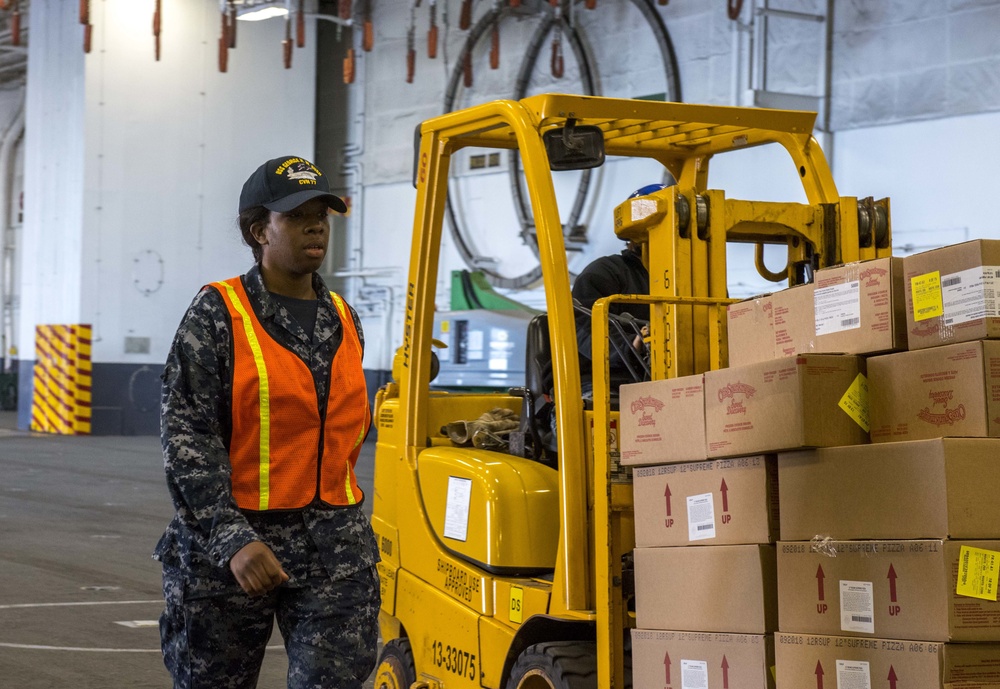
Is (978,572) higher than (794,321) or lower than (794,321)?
lower

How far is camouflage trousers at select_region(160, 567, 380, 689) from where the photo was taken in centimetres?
304

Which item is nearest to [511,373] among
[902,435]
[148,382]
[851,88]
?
[851,88]

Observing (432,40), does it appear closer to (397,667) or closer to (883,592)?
(397,667)

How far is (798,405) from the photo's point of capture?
125 inches

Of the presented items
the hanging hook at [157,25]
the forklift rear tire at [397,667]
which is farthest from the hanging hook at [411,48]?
the forklift rear tire at [397,667]

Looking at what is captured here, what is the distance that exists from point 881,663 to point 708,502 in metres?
0.63

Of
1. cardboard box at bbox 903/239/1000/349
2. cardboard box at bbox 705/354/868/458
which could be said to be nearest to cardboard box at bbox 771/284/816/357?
cardboard box at bbox 705/354/868/458

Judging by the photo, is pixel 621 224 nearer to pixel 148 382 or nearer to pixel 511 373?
pixel 511 373

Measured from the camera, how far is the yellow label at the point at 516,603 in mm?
4089

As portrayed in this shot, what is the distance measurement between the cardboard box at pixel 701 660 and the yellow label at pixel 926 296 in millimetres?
856

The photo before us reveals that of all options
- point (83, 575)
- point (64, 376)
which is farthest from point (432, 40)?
point (83, 575)

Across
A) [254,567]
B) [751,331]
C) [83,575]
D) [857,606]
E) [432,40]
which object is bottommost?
[83,575]

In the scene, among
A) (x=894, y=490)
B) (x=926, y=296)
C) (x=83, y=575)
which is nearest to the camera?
(x=894, y=490)

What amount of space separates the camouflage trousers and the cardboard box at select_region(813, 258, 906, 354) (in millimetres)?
1262
